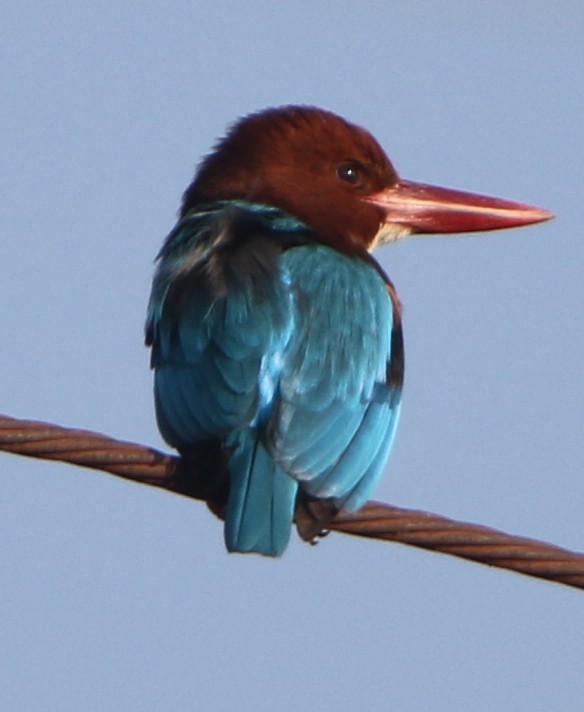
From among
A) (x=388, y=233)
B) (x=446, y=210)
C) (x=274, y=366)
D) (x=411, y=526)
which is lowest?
(x=411, y=526)

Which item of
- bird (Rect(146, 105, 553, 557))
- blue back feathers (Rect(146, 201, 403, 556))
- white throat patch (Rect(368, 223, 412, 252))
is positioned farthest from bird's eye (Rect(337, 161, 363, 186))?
blue back feathers (Rect(146, 201, 403, 556))

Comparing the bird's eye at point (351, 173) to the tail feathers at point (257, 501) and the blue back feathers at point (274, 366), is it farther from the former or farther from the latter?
the tail feathers at point (257, 501)

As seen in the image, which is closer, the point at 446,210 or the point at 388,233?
the point at 388,233

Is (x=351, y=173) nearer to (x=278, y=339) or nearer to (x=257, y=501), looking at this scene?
(x=278, y=339)

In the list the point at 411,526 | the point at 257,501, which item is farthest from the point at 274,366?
the point at 411,526

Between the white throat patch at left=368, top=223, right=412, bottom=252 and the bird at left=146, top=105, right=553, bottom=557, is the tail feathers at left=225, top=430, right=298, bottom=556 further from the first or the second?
the white throat patch at left=368, top=223, right=412, bottom=252

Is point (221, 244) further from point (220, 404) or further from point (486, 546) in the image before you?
point (486, 546)
